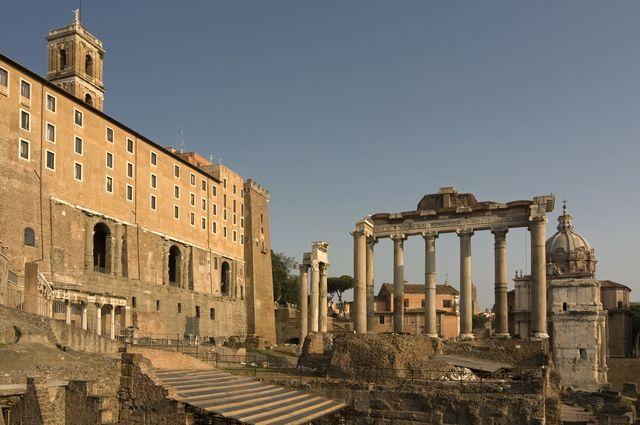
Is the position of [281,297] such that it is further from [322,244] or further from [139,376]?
[139,376]


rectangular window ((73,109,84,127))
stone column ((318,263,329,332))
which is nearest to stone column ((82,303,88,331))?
rectangular window ((73,109,84,127))

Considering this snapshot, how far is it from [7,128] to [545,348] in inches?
1193

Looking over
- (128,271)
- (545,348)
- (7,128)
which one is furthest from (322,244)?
(7,128)

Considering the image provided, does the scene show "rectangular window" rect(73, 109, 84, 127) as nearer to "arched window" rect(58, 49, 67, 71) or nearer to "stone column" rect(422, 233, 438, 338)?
"arched window" rect(58, 49, 67, 71)

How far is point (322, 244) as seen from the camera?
143ft

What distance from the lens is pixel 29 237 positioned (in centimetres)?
3547

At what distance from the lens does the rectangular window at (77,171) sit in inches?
1565

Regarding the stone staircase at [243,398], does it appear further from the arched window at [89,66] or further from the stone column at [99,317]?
the arched window at [89,66]

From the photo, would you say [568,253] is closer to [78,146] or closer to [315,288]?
[315,288]

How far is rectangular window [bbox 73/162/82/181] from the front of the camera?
3975cm

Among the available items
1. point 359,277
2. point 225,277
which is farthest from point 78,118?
point 225,277

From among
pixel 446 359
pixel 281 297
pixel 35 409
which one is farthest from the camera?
pixel 281 297

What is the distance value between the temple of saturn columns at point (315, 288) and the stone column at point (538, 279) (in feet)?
46.0

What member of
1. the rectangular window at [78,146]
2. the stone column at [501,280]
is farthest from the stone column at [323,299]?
the rectangular window at [78,146]
